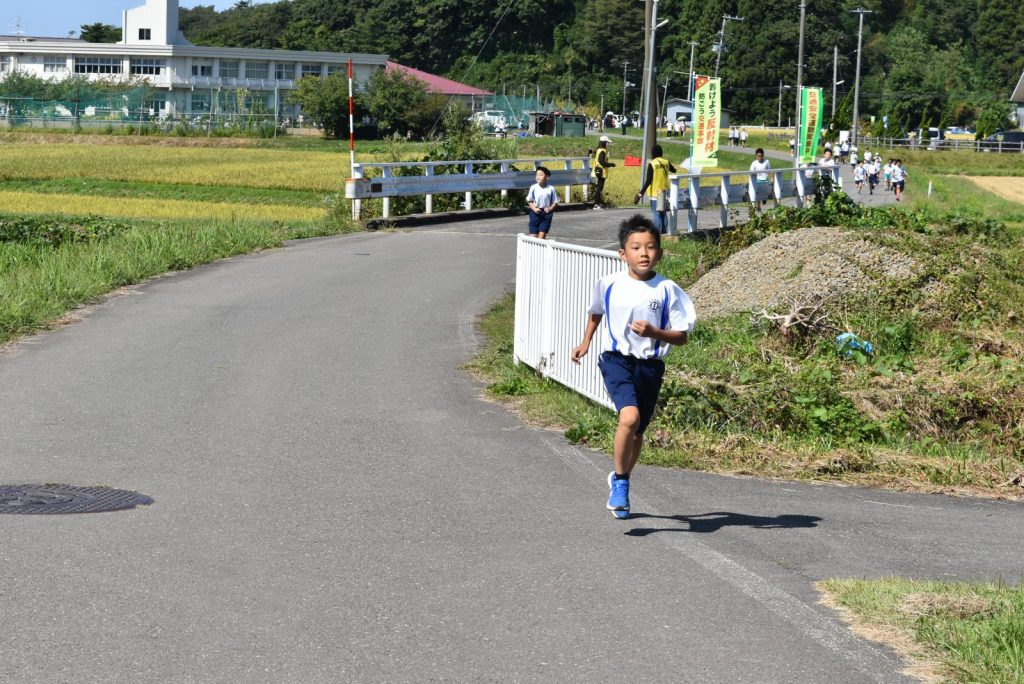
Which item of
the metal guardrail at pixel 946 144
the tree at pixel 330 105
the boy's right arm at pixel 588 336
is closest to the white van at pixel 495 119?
the tree at pixel 330 105

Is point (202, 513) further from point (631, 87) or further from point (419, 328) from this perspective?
point (631, 87)

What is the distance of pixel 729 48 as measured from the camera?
420ft

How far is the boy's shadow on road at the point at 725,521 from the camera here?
7.07m

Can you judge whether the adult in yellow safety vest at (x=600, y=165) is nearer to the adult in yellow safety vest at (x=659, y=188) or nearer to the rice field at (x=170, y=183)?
the adult in yellow safety vest at (x=659, y=188)

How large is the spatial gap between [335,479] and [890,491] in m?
3.44

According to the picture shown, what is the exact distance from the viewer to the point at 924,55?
130 m

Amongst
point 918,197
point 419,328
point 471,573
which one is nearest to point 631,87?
point 918,197

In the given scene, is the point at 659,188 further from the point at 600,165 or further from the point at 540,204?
the point at 600,165

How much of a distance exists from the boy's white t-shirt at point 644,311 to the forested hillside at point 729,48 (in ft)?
352

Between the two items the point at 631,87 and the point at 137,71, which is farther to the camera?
the point at 631,87

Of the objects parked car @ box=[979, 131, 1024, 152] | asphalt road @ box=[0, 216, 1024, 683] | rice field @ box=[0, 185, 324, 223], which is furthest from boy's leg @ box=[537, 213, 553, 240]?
parked car @ box=[979, 131, 1024, 152]

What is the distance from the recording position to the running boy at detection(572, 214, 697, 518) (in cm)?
711

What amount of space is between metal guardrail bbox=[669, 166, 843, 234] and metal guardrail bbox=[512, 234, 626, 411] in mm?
10908

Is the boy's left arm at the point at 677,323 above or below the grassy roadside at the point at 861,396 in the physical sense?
above
